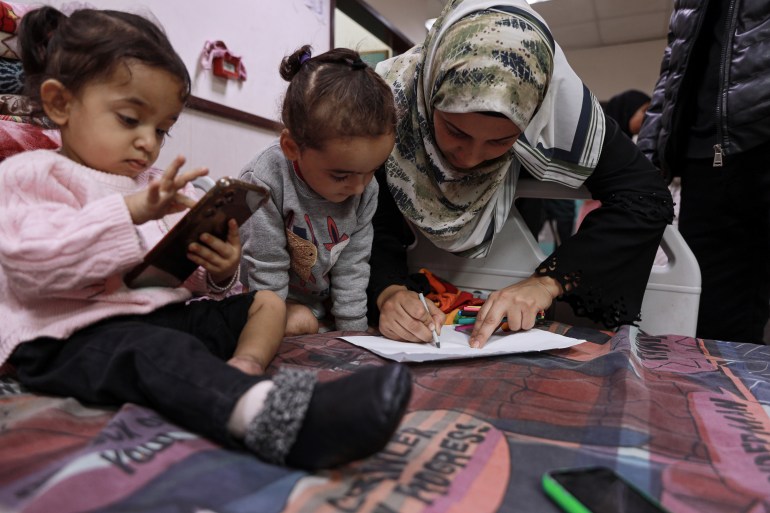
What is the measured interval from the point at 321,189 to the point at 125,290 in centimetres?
41

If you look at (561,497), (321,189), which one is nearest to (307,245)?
(321,189)

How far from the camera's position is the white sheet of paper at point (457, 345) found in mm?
785

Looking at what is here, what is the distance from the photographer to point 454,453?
1.55 feet

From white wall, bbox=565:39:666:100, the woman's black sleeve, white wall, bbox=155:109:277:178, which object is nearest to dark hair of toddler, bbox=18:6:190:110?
the woman's black sleeve

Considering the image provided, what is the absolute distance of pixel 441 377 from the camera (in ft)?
2.36

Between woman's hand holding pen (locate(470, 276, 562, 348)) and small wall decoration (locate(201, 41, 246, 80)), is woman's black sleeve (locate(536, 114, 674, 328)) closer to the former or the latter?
woman's hand holding pen (locate(470, 276, 562, 348))

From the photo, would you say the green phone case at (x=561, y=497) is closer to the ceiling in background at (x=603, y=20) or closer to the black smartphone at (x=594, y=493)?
the black smartphone at (x=594, y=493)

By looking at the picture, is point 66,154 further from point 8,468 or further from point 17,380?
point 8,468

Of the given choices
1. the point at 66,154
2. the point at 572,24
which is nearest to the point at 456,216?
the point at 66,154

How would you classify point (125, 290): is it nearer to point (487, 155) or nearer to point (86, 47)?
point (86, 47)

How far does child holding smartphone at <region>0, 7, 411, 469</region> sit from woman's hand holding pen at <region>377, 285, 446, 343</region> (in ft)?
0.78

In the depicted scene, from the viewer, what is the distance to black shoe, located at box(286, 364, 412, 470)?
414 millimetres

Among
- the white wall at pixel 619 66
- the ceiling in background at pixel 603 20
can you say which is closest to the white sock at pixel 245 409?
the ceiling in background at pixel 603 20

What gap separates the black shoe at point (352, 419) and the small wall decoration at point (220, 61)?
189 cm
